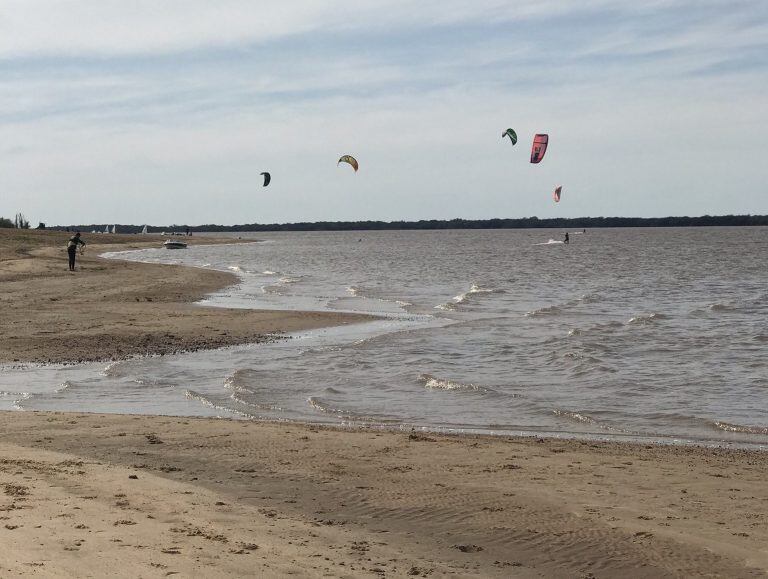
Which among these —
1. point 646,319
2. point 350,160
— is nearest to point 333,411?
point 646,319

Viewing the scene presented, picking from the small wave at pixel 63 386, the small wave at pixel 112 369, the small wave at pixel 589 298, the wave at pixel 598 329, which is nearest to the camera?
the small wave at pixel 63 386

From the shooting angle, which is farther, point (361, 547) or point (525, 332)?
point (525, 332)

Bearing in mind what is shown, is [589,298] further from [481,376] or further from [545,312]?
[481,376]

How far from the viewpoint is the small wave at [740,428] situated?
10836 mm

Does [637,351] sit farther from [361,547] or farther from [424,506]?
[361,547]

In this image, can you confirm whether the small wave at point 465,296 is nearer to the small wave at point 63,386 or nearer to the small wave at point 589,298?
the small wave at point 589,298

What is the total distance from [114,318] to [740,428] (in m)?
14.7

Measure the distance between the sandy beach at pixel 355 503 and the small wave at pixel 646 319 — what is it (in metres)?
14.2

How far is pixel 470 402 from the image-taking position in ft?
41.5

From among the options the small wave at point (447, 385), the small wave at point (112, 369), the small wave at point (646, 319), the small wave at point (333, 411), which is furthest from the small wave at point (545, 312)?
the small wave at point (333, 411)

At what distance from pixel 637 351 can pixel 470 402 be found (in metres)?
6.45

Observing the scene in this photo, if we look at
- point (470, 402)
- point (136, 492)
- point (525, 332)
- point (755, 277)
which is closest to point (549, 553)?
point (136, 492)

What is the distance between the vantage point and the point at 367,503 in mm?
7086

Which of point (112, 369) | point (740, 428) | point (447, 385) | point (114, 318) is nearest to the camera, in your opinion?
point (740, 428)
